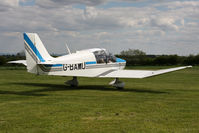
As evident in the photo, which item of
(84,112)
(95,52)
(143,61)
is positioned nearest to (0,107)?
(84,112)

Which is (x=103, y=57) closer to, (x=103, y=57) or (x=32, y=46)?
(x=103, y=57)

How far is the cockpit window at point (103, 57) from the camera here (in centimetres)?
1819

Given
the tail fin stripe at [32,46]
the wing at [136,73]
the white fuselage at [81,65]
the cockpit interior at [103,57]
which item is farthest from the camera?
the cockpit interior at [103,57]

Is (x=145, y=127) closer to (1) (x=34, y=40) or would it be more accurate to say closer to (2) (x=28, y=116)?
(2) (x=28, y=116)

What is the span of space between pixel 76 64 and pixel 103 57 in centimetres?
258

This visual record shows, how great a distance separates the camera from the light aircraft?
49.4 feet

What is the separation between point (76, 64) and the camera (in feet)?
54.6

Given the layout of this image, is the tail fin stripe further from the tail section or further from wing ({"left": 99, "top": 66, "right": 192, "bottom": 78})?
wing ({"left": 99, "top": 66, "right": 192, "bottom": 78})

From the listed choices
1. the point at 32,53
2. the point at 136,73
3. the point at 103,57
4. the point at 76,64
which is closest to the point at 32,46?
the point at 32,53

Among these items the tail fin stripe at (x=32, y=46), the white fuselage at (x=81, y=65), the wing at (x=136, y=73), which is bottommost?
the wing at (x=136, y=73)

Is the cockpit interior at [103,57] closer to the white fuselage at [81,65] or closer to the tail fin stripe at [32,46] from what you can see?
the white fuselage at [81,65]

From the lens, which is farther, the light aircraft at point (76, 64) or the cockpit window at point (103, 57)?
the cockpit window at point (103, 57)

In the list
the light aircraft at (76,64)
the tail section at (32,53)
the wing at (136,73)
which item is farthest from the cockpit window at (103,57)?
the tail section at (32,53)

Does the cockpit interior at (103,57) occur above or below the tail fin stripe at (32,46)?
below
